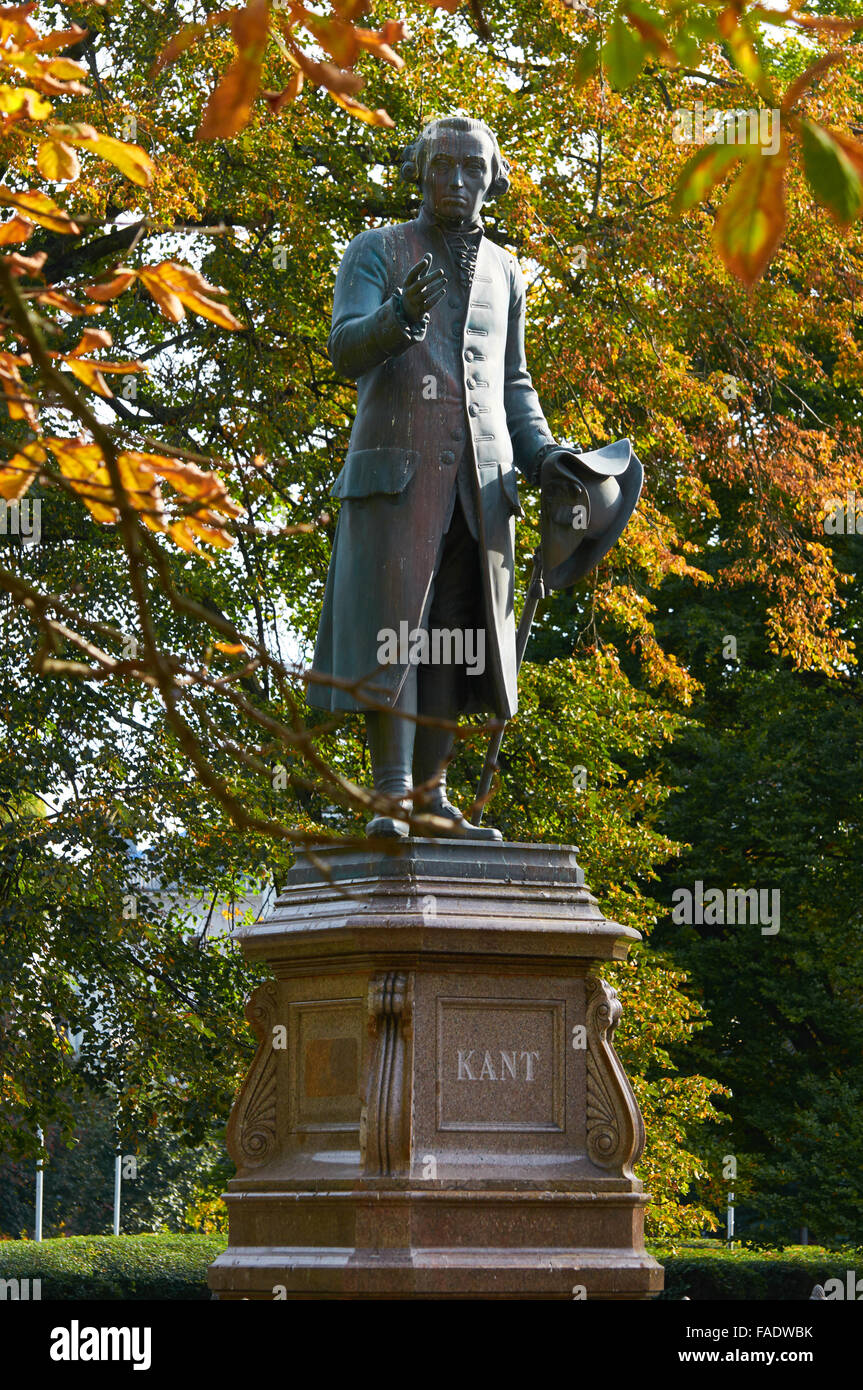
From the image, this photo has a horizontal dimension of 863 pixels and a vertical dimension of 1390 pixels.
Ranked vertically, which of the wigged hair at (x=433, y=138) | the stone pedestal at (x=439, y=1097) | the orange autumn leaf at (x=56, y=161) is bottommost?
the stone pedestal at (x=439, y=1097)

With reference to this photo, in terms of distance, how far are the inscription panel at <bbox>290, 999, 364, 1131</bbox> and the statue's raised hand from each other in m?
2.05

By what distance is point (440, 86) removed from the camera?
49.1 feet

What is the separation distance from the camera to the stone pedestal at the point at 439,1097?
5.70 m

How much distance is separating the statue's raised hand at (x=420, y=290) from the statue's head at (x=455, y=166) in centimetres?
59

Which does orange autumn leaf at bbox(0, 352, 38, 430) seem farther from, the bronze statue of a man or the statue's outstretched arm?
the bronze statue of a man

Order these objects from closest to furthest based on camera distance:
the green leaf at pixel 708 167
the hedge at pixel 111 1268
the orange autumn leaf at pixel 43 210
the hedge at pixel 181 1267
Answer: the green leaf at pixel 708 167 → the orange autumn leaf at pixel 43 210 → the hedge at pixel 111 1268 → the hedge at pixel 181 1267

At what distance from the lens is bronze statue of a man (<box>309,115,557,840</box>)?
644 cm

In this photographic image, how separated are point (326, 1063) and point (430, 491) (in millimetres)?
1812

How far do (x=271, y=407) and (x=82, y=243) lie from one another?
6.60 feet

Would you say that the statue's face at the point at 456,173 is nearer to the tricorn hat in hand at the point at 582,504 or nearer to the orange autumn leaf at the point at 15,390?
the tricorn hat in hand at the point at 582,504

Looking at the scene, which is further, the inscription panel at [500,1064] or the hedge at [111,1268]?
the hedge at [111,1268]

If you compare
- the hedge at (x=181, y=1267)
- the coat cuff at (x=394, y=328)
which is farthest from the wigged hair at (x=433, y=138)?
the hedge at (x=181, y=1267)
